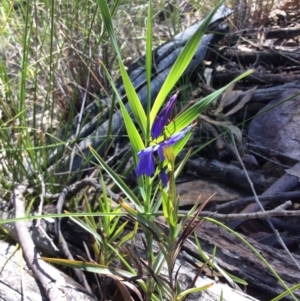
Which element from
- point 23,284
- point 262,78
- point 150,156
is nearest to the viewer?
point 150,156

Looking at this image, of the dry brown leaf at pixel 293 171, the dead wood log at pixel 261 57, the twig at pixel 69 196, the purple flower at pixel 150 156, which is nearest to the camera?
the purple flower at pixel 150 156

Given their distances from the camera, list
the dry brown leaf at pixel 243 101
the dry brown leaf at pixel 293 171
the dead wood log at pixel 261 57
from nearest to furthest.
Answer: the dry brown leaf at pixel 293 171, the dry brown leaf at pixel 243 101, the dead wood log at pixel 261 57

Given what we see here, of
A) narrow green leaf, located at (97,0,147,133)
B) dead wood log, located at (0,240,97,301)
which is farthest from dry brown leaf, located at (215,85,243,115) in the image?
narrow green leaf, located at (97,0,147,133)

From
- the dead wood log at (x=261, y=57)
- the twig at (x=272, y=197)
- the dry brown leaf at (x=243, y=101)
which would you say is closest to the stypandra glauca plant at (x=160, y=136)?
the twig at (x=272, y=197)

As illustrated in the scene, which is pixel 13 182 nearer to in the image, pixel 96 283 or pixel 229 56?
pixel 96 283

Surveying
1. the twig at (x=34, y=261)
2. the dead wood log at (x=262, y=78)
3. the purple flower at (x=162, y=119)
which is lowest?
the twig at (x=34, y=261)

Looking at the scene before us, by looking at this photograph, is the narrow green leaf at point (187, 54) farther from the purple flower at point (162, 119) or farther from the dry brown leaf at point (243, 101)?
the dry brown leaf at point (243, 101)

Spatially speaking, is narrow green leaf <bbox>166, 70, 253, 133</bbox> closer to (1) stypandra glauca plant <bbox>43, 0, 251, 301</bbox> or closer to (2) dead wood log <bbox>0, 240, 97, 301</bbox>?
(1) stypandra glauca plant <bbox>43, 0, 251, 301</bbox>

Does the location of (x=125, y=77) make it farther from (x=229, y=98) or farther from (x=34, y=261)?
(x=229, y=98)

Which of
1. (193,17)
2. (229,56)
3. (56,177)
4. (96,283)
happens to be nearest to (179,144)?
(96,283)

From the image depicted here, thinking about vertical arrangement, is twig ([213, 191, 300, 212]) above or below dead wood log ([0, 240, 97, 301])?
above

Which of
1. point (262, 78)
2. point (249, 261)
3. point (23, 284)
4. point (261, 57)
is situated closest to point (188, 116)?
point (249, 261)
